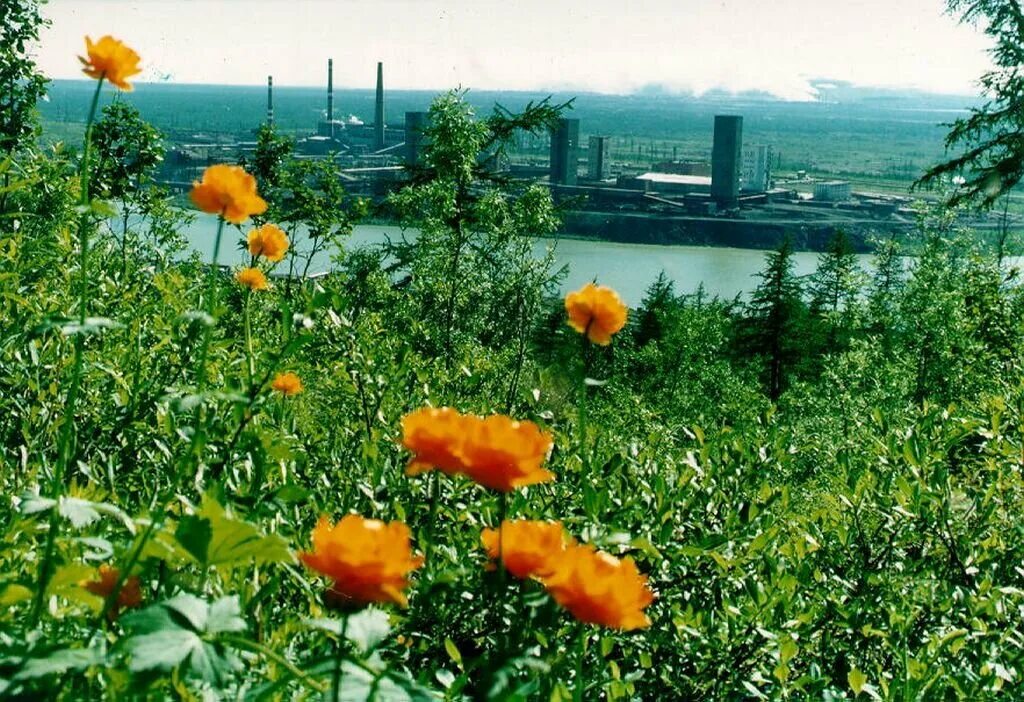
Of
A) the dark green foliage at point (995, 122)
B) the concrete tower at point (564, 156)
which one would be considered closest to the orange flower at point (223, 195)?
the dark green foliage at point (995, 122)

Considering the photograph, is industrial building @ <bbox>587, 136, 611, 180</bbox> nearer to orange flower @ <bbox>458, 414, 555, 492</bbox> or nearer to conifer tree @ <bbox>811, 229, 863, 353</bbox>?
conifer tree @ <bbox>811, 229, 863, 353</bbox>

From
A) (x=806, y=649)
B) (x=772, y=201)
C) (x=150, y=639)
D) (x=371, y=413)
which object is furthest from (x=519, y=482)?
(x=772, y=201)

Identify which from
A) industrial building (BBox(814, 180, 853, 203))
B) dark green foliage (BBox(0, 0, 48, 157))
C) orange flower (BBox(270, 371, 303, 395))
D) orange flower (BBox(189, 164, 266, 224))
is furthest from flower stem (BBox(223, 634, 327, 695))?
industrial building (BBox(814, 180, 853, 203))

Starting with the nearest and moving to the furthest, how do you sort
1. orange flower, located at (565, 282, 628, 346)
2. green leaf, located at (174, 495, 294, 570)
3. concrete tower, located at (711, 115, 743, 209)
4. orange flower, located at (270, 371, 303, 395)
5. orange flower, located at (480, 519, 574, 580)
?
green leaf, located at (174, 495, 294, 570)
orange flower, located at (480, 519, 574, 580)
orange flower, located at (565, 282, 628, 346)
orange flower, located at (270, 371, 303, 395)
concrete tower, located at (711, 115, 743, 209)

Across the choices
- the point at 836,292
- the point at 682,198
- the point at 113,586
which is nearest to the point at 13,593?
the point at 113,586

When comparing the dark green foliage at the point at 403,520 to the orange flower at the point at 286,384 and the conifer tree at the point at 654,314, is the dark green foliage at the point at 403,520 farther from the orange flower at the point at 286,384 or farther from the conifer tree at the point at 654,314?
the conifer tree at the point at 654,314

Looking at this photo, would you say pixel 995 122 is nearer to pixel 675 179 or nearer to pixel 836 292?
pixel 836 292
